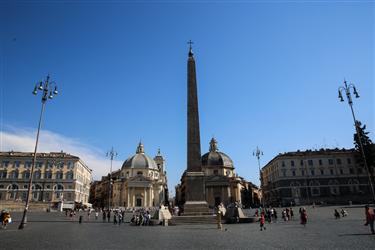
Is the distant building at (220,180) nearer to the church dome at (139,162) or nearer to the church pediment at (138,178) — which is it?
the church pediment at (138,178)

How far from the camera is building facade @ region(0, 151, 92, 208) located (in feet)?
182

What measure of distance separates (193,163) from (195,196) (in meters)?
2.27

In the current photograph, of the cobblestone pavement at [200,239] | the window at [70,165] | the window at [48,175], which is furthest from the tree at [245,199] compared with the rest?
the cobblestone pavement at [200,239]

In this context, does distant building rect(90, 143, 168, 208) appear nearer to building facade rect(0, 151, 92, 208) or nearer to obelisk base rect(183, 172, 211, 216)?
building facade rect(0, 151, 92, 208)

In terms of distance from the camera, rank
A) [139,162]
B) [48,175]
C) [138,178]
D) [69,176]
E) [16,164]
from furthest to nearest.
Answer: [139,162]
[138,178]
[69,176]
[48,175]
[16,164]

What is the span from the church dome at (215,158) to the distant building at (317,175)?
12.5 m

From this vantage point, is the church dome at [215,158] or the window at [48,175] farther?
the church dome at [215,158]

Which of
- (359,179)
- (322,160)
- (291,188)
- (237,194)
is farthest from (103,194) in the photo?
(359,179)

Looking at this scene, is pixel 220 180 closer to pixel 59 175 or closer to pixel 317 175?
pixel 317 175

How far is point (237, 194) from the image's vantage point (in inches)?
2509

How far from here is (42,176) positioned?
5741 centimetres

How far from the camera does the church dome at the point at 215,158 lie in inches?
2640

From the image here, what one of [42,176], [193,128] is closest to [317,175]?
[193,128]

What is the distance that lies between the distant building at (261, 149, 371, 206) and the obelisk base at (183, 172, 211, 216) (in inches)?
1723
